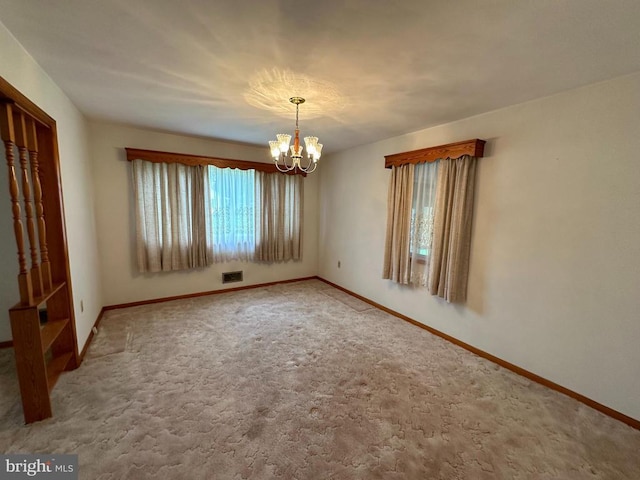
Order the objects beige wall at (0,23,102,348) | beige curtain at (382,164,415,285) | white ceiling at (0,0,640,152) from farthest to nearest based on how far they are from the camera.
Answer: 1. beige curtain at (382,164,415,285)
2. beige wall at (0,23,102,348)
3. white ceiling at (0,0,640,152)

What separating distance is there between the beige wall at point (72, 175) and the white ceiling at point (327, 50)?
114 millimetres

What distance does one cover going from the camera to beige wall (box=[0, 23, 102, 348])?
1.66m

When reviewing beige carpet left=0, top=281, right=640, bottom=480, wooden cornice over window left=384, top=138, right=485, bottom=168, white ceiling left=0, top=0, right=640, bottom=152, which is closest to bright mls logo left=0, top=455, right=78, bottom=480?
beige carpet left=0, top=281, right=640, bottom=480

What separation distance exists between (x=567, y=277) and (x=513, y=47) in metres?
1.75

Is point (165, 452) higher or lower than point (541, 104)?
lower

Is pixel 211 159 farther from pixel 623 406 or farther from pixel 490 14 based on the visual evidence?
pixel 623 406

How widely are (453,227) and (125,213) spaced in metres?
4.03

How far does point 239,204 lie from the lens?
432 cm

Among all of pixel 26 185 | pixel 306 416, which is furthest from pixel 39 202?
pixel 306 416

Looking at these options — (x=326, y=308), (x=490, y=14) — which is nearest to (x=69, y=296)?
(x=326, y=308)

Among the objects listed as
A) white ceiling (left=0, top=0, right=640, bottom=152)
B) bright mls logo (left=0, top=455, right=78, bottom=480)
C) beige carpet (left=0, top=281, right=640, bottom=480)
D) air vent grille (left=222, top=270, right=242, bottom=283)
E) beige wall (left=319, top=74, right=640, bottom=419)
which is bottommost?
beige carpet (left=0, top=281, right=640, bottom=480)

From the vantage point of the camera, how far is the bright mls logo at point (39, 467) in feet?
4.64

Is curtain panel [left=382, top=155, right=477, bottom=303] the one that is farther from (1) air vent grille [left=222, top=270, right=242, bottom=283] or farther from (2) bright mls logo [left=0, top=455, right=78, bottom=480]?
(2) bright mls logo [left=0, top=455, right=78, bottom=480]

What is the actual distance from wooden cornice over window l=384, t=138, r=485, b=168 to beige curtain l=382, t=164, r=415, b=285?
0.28 feet
